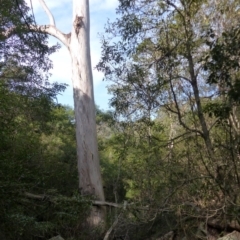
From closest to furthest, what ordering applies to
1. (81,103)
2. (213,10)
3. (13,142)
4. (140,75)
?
(140,75), (213,10), (13,142), (81,103)

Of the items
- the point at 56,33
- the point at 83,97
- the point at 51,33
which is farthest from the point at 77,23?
the point at 83,97

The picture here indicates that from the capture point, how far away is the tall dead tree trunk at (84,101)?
10511mm

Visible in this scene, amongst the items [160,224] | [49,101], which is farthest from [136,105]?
[49,101]

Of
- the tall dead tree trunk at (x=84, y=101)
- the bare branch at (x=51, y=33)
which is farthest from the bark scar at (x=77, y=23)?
the bare branch at (x=51, y=33)

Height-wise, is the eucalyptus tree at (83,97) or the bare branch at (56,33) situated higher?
the bare branch at (56,33)

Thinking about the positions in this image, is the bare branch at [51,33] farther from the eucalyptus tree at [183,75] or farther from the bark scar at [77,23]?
the eucalyptus tree at [183,75]

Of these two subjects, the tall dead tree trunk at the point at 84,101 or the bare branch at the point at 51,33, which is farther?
the bare branch at the point at 51,33

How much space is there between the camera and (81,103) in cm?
1098

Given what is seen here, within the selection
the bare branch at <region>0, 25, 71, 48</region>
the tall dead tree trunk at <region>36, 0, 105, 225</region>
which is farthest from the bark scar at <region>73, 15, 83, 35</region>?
the bare branch at <region>0, 25, 71, 48</region>

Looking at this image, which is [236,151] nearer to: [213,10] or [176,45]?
[176,45]

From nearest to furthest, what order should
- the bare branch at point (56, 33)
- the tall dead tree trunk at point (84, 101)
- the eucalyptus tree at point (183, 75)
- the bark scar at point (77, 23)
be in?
the eucalyptus tree at point (183, 75)
the tall dead tree trunk at point (84, 101)
the bark scar at point (77, 23)
the bare branch at point (56, 33)

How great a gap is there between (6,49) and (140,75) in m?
5.10

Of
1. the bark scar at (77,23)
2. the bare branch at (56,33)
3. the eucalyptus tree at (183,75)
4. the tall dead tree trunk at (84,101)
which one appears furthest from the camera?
the bare branch at (56,33)

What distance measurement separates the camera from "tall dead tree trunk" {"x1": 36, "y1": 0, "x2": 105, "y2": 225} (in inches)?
414
